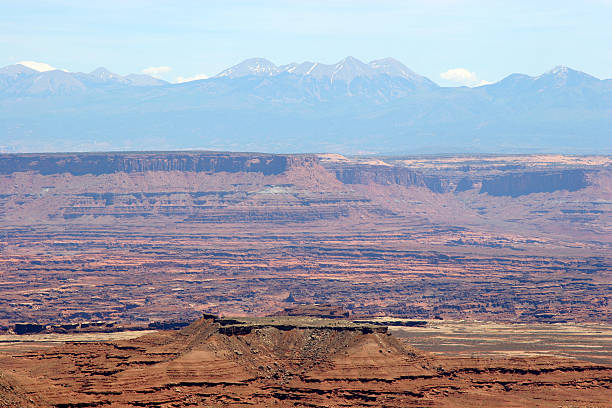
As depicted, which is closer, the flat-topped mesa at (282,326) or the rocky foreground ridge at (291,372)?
the rocky foreground ridge at (291,372)

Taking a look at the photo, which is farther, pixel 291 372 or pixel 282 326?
pixel 282 326

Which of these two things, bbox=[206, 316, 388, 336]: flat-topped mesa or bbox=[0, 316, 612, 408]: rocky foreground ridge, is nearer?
bbox=[0, 316, 612, 408]: rocky foreground ridge

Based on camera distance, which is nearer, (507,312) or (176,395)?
(176,395)

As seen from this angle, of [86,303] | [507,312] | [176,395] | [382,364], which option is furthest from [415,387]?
[86,303]

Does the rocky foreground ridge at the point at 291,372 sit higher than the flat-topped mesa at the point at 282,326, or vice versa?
the flat-topped mesa at the point at 282,326

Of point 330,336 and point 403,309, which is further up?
point 330,336

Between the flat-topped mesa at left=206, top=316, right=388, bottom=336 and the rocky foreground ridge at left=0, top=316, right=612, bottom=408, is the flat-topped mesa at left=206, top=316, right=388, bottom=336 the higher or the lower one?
the higher one

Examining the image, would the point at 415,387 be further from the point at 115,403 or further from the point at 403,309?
the point at 403,309

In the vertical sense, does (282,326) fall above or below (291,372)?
above
